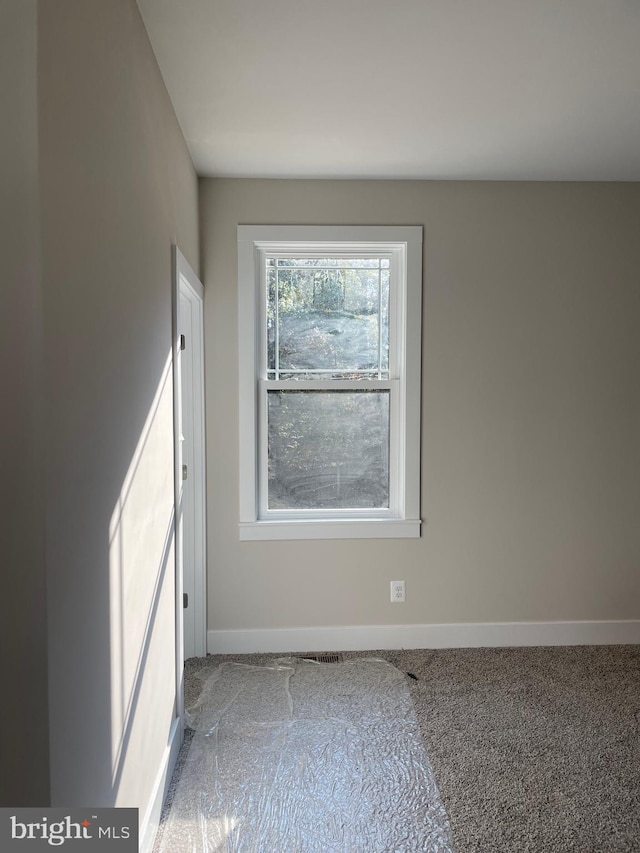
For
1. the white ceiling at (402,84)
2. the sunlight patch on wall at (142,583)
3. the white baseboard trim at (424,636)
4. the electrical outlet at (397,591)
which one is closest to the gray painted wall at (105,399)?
the sunlight patch on wall at (142,583)

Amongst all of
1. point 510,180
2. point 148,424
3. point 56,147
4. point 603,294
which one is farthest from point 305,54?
point 603,294

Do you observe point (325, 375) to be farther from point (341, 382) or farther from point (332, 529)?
point (332, 529)

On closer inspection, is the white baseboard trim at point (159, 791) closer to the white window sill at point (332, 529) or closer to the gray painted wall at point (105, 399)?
the gray painted wall at point (105, 399)

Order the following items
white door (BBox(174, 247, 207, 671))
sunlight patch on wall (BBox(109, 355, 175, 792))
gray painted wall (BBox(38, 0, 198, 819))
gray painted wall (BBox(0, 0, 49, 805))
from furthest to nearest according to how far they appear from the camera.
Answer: white door (BBox(174, 247, 207, 671)) < sunlight patch on wall (BBox(109, 355, 175, 792)) < gray painted wall (BBox(38, 0, 198, 819)) < gray painted wall (BBox(0, 0, 49, 805))

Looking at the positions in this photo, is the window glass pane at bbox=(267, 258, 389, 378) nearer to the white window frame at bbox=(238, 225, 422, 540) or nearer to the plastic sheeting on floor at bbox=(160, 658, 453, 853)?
the white window frame at bbox=(238, 225, 422, 540)

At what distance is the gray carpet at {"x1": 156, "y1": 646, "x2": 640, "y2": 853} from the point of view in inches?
72.3

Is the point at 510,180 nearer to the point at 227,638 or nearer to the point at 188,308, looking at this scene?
the point at 188,308

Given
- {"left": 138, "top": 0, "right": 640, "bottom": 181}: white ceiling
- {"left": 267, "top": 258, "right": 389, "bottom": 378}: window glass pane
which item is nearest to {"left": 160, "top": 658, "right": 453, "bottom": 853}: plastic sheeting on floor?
{"left": 267, "top": 258, "right": 389, "bottom": 378}: window glass pane

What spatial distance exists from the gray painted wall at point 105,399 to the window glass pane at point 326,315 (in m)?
1.14

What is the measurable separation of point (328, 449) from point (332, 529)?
0.44 meters

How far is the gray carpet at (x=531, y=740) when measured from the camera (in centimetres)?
184

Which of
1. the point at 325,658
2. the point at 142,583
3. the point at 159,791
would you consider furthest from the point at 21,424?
the point at 325,658

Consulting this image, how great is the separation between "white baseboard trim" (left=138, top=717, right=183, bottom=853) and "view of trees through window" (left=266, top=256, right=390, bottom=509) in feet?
4.24

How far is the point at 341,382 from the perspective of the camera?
314cm
